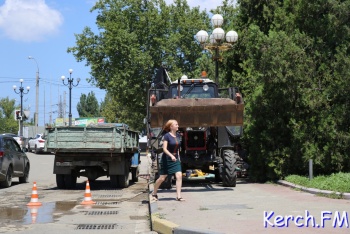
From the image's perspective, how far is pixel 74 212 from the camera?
40.3 ft

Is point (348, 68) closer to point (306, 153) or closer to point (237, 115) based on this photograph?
point (306, 153)

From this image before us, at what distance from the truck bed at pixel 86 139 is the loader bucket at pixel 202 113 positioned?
9.42 feet

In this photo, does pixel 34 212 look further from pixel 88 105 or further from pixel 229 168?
pixel 88 105

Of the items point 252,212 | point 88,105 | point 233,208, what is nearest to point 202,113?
point 233,208

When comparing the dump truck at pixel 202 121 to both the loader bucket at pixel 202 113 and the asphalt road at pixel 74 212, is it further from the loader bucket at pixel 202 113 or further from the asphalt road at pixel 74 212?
the asphalt road at pixel 74 212

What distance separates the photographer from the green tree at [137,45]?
164ft

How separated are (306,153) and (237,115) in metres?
3.24

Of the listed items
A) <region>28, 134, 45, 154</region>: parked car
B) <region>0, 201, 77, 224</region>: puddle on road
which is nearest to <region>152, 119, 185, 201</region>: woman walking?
<region>0, 201, 77, 224</region>: puddle on road

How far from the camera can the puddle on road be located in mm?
11184

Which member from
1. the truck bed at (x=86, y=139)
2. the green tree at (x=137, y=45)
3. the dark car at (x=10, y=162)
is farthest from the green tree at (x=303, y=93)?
the green tree at (x=137, y=45)

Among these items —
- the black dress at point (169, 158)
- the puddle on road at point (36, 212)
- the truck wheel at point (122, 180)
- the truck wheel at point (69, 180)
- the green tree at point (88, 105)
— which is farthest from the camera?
the green tree at point (88, 105)

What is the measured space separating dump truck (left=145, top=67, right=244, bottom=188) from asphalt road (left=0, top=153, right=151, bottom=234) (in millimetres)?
1925

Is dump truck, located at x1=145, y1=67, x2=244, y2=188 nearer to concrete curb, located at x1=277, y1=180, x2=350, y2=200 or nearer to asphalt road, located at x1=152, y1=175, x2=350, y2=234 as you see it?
asphalt road, located at x1=152, y1=175, x2=350, y2=234

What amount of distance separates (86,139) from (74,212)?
16.3ft
